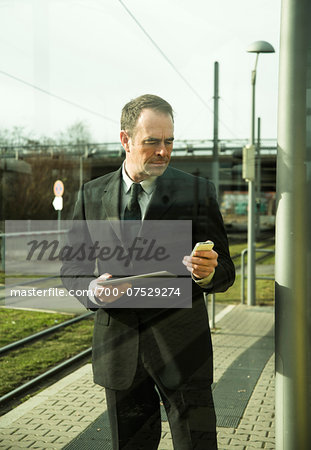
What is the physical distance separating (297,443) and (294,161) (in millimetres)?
1162

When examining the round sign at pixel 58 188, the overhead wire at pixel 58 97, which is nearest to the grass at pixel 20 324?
the round sign at pixel 58 188

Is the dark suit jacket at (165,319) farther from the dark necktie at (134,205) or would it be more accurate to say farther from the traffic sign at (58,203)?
the traffic sign at (58,203)

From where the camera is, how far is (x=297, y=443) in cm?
253

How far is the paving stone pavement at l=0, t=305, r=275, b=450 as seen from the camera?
3709 millimetres

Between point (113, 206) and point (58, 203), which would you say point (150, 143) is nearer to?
point (113, 206)

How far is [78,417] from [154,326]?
6.96ft

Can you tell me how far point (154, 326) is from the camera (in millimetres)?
2375

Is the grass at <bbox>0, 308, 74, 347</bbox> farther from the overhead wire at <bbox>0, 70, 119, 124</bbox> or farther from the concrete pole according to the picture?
the concrete pole

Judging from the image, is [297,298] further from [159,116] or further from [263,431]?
[263,431]

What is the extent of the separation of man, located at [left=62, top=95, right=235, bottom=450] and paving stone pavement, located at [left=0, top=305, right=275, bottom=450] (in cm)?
131

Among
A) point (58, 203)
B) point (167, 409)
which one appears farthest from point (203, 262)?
point (58, 203)

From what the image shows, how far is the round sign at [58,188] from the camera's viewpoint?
3.37 m

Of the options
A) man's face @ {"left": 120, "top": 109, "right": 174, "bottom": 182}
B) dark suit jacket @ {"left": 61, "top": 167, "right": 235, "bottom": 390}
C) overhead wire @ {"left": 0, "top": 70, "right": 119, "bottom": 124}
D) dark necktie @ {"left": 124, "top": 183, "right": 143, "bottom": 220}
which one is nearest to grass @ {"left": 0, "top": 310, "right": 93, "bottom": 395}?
overhead wire @ {"left": 0, "top": 70, "right": 119, "bottom": 124}

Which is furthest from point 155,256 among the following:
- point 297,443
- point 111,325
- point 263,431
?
point 263,431
